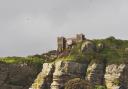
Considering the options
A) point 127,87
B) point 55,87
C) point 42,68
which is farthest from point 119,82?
point 42,68

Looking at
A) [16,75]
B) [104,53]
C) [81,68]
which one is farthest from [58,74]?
[16,75]

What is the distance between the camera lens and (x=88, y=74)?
→ 13762 cm

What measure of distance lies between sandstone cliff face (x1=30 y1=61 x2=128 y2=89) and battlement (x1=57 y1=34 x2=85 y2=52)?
7.29 meters

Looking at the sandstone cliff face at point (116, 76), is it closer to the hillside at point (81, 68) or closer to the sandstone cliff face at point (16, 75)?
the hillside at point (81, 68)

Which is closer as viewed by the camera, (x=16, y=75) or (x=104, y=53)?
(x=104, y=53)

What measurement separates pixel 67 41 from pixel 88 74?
13185mm

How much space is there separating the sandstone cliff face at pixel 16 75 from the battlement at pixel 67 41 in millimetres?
7721

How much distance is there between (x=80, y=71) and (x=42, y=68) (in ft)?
48.4

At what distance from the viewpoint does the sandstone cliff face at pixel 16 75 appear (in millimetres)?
147125

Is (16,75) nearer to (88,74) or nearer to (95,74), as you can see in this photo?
(88,74)

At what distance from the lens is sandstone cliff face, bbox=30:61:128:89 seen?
134625mm

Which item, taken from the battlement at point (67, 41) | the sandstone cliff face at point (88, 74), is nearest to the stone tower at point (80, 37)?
the battlement at point (67, 41)

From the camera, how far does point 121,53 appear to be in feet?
459

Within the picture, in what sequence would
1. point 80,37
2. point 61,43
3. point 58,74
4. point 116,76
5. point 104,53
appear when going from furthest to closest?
point 61,43 → point 80,37 → point 104,53 → point 58,74 → point 116,76
